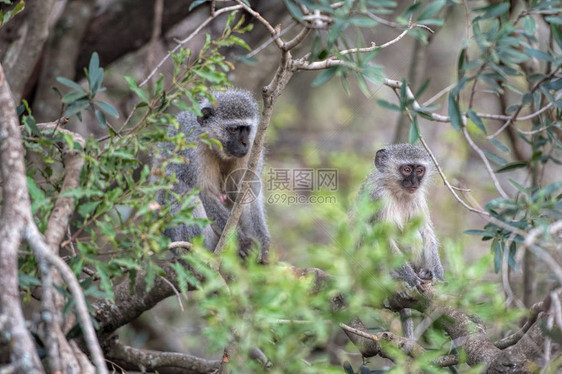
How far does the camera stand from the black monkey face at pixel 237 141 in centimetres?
561

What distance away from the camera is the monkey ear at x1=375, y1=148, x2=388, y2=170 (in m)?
5.96

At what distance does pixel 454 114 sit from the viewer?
11.5 feet

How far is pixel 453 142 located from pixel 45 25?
6.26 m

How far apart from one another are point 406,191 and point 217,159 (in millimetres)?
1712

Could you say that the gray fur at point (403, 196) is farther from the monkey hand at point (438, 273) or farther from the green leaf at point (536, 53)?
the green leaf at point (536, 53)

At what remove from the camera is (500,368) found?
3.54 metres

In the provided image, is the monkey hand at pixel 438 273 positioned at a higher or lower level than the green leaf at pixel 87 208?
lower

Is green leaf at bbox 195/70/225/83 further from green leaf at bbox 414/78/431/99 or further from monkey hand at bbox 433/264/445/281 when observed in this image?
monkey hand at bbox 433/264/445/281

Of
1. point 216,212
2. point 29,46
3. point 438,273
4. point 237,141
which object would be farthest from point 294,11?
Result: point 29,46

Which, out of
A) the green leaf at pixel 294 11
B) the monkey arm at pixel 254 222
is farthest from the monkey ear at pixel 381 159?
the green leaf at pixel 294 11

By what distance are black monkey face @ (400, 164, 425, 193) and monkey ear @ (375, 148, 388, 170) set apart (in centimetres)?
18

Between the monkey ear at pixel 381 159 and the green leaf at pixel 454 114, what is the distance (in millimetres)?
2401

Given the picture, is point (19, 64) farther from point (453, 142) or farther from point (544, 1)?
point (453, 142)

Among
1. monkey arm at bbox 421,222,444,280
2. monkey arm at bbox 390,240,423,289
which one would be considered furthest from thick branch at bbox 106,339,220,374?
monkey arm at bbox 421,222,444,280
